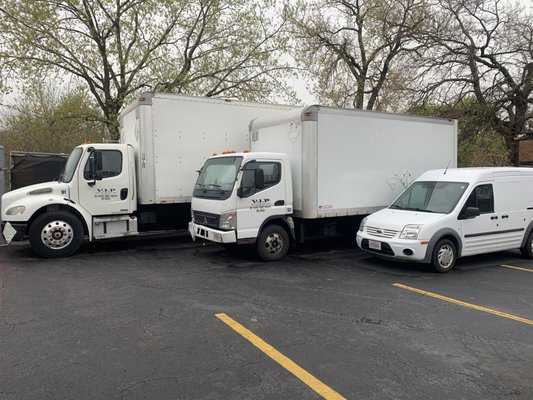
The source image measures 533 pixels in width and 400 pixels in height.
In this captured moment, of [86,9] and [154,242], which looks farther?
[86,9]

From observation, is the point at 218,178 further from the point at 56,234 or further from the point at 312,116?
the point at 56,234

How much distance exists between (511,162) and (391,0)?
9786mm

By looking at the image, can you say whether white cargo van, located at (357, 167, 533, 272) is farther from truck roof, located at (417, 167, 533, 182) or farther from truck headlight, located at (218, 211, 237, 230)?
truck headlight, located at (218, 211, 237, 230)

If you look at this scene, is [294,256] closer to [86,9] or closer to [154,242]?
[154,242]

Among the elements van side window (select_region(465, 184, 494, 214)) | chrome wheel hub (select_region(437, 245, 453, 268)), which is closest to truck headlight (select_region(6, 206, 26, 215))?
chrome wheel hub (select_region(437, 245, 453, 268))

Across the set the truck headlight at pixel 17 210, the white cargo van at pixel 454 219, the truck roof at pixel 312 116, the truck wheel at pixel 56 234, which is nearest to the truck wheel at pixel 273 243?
the white cargo van at pixel 454 219

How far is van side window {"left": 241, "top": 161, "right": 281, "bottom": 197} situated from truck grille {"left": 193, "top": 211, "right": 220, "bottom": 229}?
0.73m

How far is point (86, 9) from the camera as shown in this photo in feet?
58.2

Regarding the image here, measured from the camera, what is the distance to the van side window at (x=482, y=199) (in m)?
8.41

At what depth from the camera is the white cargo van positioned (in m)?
7.86

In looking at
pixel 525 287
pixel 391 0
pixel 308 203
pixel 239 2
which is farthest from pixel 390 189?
pixel 391 0

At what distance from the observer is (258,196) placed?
857 centimetres

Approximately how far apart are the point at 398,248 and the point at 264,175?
2873mm

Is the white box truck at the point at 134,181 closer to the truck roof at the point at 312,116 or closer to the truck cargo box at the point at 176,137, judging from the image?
the truck cargo box at the point at 176,137
